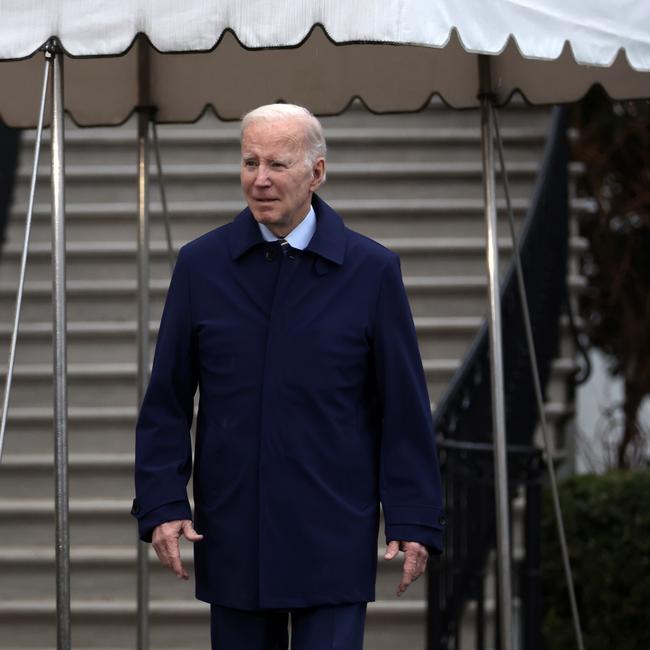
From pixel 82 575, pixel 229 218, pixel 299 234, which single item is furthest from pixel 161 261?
pixel 299 234

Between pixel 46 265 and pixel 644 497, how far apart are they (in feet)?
11.4

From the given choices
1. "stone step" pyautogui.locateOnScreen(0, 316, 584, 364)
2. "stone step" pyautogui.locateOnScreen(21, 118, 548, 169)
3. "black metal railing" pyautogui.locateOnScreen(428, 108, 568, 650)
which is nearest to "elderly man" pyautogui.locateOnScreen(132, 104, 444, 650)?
"black metal railing" pyautogui.locateOnScreen(428, 108, 568, 650)

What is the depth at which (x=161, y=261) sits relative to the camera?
8664 mm

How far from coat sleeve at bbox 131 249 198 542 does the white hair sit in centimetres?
38

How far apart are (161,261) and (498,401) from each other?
13.4 ft

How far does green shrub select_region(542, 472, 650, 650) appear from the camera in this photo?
A: 24.4ft

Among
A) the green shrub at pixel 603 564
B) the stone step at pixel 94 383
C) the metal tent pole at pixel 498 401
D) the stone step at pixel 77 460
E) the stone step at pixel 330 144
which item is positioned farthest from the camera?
the stone step at pixel 330 144

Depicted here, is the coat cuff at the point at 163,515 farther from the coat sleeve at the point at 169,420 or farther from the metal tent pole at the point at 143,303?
the metal tent pole at the point at 143,303

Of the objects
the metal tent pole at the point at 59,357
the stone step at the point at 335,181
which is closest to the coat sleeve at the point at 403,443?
the metal tent pole at the point at 59,357

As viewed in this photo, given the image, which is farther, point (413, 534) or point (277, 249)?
point (277, 249)

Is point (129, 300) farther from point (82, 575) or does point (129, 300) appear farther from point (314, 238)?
point (314, 238)

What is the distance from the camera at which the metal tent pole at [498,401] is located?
468cm

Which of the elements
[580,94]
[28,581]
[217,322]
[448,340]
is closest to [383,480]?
[217,322]

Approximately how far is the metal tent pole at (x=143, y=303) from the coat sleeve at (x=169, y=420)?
1.79 m
